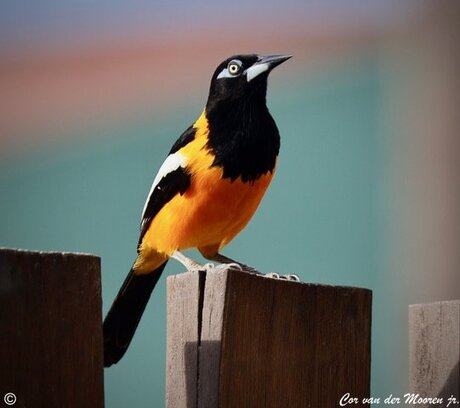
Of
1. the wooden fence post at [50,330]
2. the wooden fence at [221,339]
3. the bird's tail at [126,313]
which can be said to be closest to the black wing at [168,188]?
the bird's tail at [126,313]

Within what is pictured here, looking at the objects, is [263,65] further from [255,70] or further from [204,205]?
[204,205]

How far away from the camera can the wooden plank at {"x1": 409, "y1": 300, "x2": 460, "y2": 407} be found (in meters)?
2.05

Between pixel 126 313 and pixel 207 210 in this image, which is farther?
pixel 126 313

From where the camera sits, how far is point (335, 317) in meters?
2.11

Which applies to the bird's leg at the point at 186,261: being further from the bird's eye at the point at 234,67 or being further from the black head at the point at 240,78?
the bird's eye at the point at 234,67

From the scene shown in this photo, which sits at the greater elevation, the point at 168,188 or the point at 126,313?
the point at 168,188

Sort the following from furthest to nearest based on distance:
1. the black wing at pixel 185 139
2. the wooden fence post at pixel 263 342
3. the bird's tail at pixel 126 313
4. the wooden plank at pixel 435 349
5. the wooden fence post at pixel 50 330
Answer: the black wing at pixel 185 139 → the bird's tail at pixel 126 313 → the wooden plank at pixel 435 349 → the wooden fence post at pixel 263 342 → the wooden fence post at pixel 50 330

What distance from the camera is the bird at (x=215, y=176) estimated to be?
3.16 meters

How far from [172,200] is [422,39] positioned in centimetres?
224

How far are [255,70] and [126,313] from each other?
98 cm

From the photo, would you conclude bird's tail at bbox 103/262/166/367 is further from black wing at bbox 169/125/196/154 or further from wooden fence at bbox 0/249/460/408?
wooden fence at bbox 0/249/460/408

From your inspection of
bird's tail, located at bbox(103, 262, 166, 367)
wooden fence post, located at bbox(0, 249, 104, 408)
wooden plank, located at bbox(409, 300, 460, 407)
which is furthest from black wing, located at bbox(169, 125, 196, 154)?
wooden fence post, located at bbox(0, 249, 104, 408)

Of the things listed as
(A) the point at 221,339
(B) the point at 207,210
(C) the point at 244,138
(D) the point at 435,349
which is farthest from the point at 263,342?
(C) the point at 244,138

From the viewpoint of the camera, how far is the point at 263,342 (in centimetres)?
201
